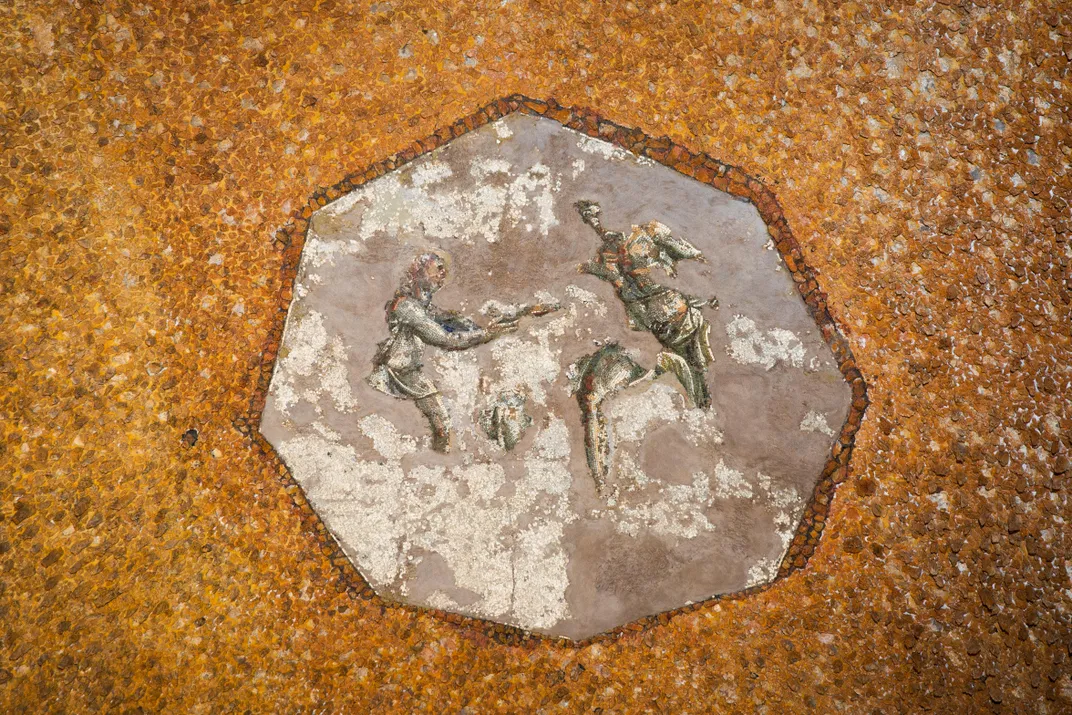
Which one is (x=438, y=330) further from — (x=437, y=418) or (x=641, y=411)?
(x=641, y=411)

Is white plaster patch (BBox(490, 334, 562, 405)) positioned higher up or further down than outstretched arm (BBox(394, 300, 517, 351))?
further down

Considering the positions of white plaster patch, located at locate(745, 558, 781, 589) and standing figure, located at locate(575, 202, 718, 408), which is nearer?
standing figure, located at locate(575, 202, 718, 408)

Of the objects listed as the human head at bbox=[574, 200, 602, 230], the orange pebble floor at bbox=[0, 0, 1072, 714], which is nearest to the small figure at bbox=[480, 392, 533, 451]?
the human head at bbox=[574, 200, 602, 230]

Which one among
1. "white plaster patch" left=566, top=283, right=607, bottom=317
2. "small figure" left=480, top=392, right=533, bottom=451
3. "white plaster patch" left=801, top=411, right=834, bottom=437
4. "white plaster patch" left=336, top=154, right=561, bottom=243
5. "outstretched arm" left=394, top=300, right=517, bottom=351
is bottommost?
"small figure" left=480, top=392, right=533, bottom=451

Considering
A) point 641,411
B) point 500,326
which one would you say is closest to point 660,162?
point 500,326

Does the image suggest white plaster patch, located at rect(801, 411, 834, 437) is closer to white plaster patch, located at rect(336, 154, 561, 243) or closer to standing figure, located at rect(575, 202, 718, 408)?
standing figure, located at rect(575, 202, 718, 408)

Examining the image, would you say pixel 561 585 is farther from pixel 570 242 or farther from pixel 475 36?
pixel 475 36
